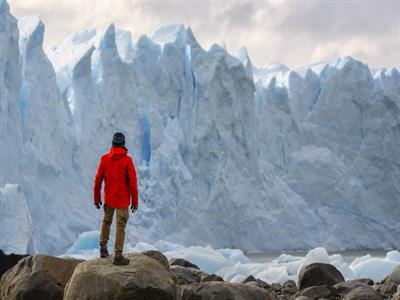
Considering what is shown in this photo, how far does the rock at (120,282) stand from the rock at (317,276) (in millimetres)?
5357

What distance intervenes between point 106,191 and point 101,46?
23.3 metres

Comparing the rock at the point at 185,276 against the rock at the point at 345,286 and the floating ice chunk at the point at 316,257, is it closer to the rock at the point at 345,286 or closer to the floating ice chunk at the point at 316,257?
the rock at the point at 345,286

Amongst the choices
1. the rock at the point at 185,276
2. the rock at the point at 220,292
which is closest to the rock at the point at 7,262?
the rock at the point at 185,276

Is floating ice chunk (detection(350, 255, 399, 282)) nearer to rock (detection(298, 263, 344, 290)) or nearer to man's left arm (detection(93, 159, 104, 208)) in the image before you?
rock (detection(298, 263, 344, 290))

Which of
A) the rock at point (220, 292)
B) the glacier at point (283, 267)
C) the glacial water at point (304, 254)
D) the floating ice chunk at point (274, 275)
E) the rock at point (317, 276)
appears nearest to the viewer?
the rock at point (220, 292)

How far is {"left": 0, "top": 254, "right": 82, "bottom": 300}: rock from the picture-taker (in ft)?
24.2

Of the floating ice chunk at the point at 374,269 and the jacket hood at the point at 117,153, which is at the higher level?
the floating ice chunk at the point at 374,269

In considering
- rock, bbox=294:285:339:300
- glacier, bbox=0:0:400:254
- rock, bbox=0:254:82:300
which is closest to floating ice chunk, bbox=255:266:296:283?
rock, bbox=294:285:339:300

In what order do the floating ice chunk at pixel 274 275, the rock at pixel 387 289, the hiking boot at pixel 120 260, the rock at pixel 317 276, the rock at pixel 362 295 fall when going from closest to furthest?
the hiking boot at pixel 120 260 < the rock at pixel 362 295 < the rock at pixel 387 289 < the rock at pixel 317 276 < the floating ice chunk at pixel 274 275

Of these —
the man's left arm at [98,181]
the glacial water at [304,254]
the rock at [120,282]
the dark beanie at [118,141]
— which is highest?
the glacial water at [304,254]

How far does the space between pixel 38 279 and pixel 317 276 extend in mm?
5006

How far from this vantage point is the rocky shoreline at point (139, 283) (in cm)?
589

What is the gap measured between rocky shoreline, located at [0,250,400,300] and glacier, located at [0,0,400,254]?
43.6 feet

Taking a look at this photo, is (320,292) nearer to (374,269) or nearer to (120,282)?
(120,282)
